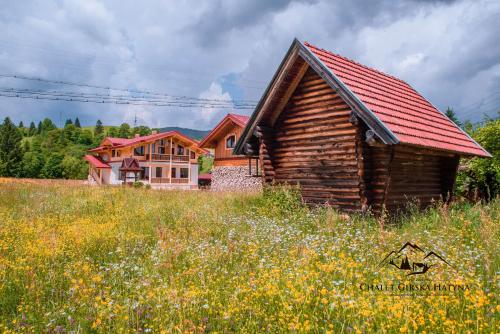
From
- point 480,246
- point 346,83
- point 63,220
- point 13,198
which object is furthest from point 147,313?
point 13,198

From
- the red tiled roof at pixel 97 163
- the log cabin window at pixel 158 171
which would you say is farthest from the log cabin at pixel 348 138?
the red tiled roof at pixel 97 163

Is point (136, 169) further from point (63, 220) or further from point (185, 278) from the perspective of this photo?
point (185, 278)

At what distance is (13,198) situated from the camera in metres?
11.8

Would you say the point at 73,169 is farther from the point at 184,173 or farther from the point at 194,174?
the point at 194,174

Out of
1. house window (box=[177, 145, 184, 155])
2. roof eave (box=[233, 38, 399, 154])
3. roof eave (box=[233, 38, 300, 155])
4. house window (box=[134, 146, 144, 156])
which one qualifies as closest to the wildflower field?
roof eave (box=[233, 38, 399, 154])

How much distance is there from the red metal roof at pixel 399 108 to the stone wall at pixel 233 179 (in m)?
17.9

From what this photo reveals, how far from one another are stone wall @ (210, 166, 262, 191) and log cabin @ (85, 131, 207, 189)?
16153mm

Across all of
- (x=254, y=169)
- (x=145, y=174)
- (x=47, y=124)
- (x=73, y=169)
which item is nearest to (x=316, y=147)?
(x=254, y=169)

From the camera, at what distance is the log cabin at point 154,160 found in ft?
157

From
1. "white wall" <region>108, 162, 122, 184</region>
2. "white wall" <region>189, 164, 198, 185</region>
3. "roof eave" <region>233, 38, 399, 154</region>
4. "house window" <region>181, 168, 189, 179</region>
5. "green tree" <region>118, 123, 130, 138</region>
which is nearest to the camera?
"roof eave" <region>233, 38, 399, 154</region>

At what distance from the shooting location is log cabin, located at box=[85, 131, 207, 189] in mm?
48000

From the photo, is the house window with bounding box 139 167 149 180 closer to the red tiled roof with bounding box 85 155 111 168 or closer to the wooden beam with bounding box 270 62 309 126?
the red tiled roof with bounding box 85 155 111 168

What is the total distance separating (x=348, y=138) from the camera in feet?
31.6

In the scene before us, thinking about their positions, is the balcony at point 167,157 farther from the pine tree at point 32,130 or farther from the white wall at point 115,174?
the pine tree at point 32,130
